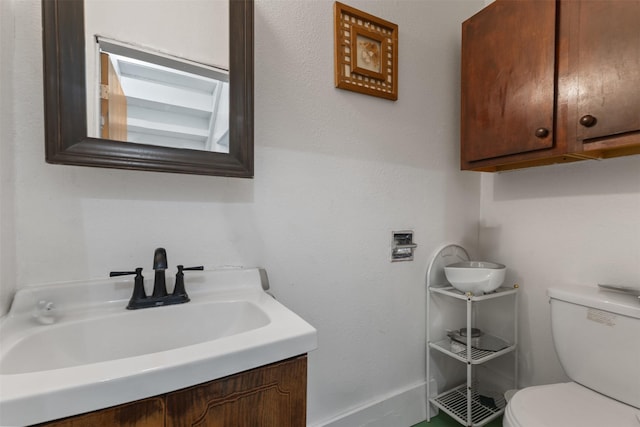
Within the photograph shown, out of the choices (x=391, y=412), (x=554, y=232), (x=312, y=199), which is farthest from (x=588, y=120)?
(x=391, y=412)

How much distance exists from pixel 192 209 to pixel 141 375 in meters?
0.54

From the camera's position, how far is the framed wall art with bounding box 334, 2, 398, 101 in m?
1.12

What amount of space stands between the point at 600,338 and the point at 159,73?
1644 millimetres

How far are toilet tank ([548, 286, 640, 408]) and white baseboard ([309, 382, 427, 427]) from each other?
0.62m

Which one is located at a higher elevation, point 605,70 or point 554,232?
point 605,70

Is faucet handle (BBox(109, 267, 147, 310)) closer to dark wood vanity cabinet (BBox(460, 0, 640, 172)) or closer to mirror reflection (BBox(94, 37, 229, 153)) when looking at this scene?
mirror reflection (BBox(94, 37, 229, 153))

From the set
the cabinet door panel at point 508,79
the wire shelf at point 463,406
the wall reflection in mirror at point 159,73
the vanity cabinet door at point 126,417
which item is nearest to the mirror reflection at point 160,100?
the wall reflection in mirror at point 159,73

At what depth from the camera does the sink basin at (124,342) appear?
413mm

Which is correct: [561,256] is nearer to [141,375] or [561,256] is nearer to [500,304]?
[500,304]

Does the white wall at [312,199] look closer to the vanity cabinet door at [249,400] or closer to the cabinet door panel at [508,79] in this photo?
the cabinet door panel at [508,79]

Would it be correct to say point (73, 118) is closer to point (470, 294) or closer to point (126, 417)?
point (126, 417)

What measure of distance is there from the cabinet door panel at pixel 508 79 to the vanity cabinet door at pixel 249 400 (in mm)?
1148

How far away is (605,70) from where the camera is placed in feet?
2.92

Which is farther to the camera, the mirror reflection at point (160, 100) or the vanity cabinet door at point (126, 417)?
the mirror reflection at point (160, 100)
